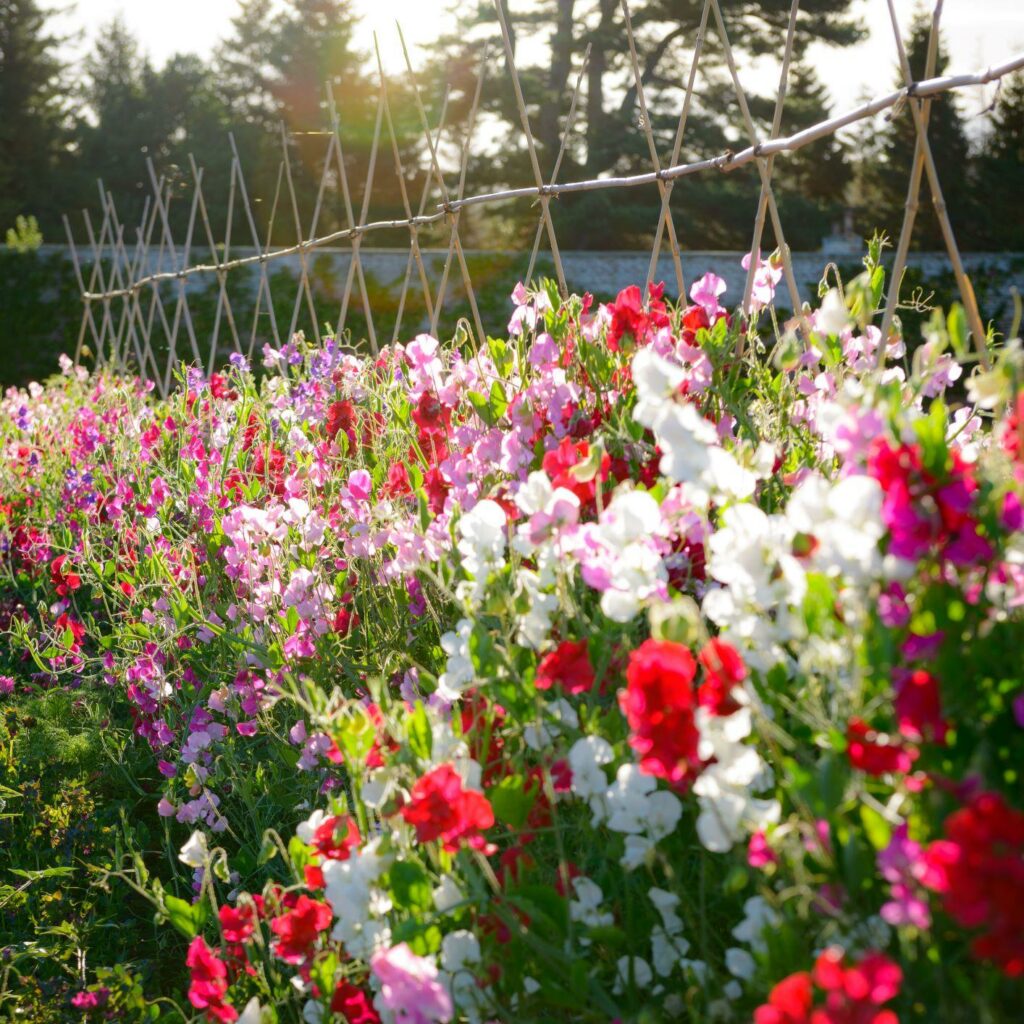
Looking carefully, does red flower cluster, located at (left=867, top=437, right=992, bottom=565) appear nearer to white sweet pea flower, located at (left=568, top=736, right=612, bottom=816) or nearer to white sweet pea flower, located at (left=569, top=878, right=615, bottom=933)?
white sweet pea flower, located at (left=568, top=736, right=612, bottom=816)

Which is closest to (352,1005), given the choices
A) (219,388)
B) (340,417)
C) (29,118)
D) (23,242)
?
(340,417)

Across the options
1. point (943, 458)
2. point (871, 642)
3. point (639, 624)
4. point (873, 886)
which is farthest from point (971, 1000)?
point (639, 624)

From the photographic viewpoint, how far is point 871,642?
35.6 inches

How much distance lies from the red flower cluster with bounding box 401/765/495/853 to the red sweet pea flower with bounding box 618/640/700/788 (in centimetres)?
19

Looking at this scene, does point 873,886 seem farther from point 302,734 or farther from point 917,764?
point 302,734

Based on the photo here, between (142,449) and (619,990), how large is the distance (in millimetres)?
2564

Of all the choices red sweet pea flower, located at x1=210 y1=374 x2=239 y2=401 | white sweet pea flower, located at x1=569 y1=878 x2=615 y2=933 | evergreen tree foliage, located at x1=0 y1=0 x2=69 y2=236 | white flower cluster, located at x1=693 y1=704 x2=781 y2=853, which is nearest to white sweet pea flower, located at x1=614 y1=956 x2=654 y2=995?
white sweet pea flower, located at x1=569 y1=878 x2=615 y2=933

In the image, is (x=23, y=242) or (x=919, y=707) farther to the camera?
(x=23, y=242)

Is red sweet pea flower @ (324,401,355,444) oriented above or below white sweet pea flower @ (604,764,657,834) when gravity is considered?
above

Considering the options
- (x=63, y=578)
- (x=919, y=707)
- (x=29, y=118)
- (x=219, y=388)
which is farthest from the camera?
(x=29, y=118)

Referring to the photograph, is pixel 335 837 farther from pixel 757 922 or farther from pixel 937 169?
pixel 937 169

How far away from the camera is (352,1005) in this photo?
3.99 feet

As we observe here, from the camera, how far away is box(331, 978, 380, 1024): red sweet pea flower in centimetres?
122

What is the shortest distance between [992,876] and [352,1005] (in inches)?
29.5
